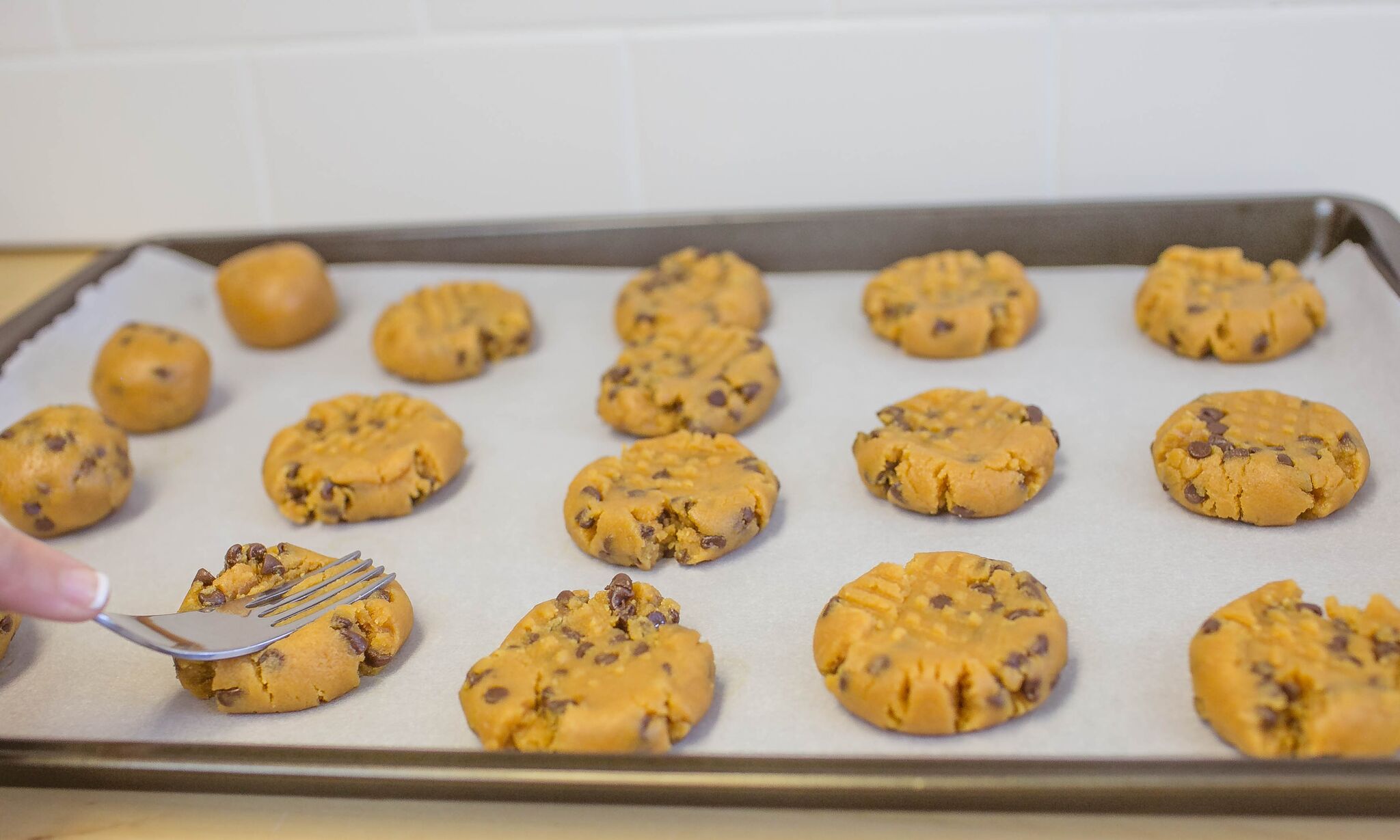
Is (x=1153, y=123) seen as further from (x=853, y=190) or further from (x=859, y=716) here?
(x=859, y=716)

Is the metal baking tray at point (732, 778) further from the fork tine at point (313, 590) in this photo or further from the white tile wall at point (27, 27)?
the white tile wall at point (27, 27)

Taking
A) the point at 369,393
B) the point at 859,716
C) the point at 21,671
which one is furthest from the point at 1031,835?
the point at 369,393

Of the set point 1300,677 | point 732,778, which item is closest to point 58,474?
point 732,778

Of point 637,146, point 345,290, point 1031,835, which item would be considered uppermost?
point 637,146

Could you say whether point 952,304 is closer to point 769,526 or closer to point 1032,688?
point 769,526

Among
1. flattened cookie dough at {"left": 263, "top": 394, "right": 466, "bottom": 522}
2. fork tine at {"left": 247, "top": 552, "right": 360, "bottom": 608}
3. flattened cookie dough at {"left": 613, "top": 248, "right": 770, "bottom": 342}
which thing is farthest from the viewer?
flattened cookie dough at {"left": 613, "top": 248, "right": 770, "bottom": 342}

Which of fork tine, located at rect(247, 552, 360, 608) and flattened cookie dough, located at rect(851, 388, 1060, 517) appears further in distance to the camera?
flattened cookie dough, located at rect(851, 388, 1060, 517)

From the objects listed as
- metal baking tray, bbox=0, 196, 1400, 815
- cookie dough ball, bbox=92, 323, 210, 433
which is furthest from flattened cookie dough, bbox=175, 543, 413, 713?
cookie dough ball, bbox=92, 323, 210, 433

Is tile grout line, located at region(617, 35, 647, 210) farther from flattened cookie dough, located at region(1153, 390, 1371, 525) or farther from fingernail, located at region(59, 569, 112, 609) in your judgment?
fingernail, located at region(59, 569, 112, 609)
